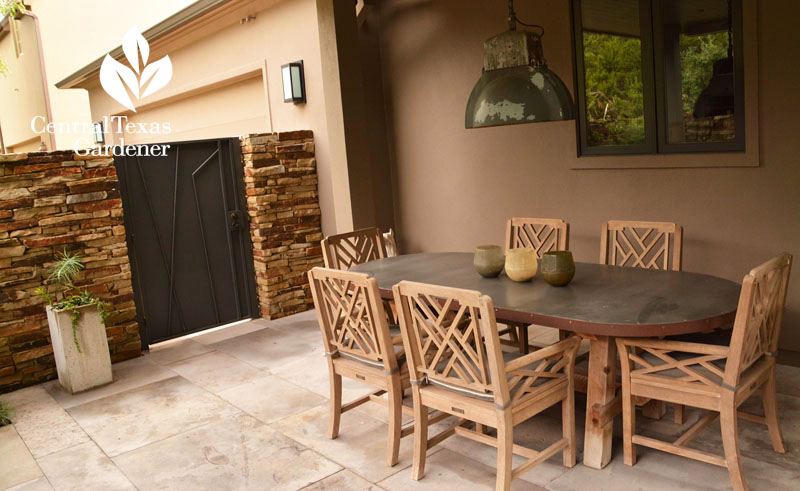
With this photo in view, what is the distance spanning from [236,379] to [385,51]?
12.1 feet

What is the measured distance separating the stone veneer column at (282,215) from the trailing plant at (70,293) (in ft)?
5.13

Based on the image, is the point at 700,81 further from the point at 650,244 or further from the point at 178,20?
the point at 178,20

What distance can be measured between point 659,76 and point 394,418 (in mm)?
3008

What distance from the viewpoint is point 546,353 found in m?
2.79

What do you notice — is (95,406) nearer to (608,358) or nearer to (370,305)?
(370,305)

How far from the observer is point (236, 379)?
473 centimetres

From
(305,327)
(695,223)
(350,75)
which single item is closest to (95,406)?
(305,327)

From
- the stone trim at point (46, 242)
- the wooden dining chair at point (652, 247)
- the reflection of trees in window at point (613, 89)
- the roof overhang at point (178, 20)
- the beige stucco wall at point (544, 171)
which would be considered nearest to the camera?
the wooden dining chair at point (652, 247)

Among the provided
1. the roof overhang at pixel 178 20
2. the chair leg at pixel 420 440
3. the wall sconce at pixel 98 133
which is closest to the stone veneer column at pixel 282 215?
the roof overhang at pixel 178 20

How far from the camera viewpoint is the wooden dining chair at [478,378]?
2.64 m

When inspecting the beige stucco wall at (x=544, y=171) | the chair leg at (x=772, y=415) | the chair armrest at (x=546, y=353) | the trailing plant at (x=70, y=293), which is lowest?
the chair leg at (x=772, y=415)

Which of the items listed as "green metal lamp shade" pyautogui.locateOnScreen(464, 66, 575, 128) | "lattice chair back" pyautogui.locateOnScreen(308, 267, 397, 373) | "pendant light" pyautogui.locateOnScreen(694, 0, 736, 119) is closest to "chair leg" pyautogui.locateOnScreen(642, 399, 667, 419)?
"lattice chair back" pyautogui.locateOnScreen(308, 267, 397, 373)

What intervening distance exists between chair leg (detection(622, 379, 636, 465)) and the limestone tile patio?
0.18 ft

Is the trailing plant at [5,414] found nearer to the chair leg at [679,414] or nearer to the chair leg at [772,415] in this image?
the chair leg at [679,414]
